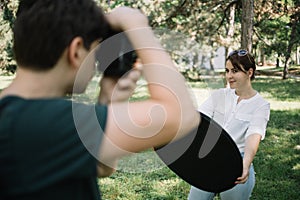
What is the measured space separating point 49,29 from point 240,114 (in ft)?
6.92

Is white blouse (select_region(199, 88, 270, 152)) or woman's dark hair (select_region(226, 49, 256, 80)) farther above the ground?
woman's dark hair (select_region(226, 49, 256, 80))

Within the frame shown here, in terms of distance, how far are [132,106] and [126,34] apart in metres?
0.20

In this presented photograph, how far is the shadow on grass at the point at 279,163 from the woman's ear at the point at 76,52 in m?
4.49

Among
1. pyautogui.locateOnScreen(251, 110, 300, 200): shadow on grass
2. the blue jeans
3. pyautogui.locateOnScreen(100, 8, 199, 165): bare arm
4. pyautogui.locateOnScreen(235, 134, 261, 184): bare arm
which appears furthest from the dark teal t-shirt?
pyautogui.locateOnScreen(251, 110, 300, 200): shadow on grass

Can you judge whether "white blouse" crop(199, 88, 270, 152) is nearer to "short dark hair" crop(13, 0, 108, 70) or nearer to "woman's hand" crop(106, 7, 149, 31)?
"woman's hand" crop(106, 7, 149, 31)

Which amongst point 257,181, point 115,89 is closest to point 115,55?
point 115,89

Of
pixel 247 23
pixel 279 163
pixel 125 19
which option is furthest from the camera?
pixel 247 23

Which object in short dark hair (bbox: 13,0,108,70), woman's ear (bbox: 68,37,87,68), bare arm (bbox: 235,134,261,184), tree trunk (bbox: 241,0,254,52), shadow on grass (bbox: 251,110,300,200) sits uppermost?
short dark hair (bbox: 13,0,108,70)

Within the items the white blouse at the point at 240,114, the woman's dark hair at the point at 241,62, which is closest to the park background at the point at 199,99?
the woman's dark hair at the point at 241,62

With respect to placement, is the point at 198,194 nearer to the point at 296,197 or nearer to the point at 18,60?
the point at 18,60

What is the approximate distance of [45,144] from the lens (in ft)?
3.06

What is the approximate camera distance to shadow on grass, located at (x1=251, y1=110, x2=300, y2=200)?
5.21 meters

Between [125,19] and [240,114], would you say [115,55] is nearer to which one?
[125,19]

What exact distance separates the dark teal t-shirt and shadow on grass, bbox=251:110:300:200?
4443 millimetres
